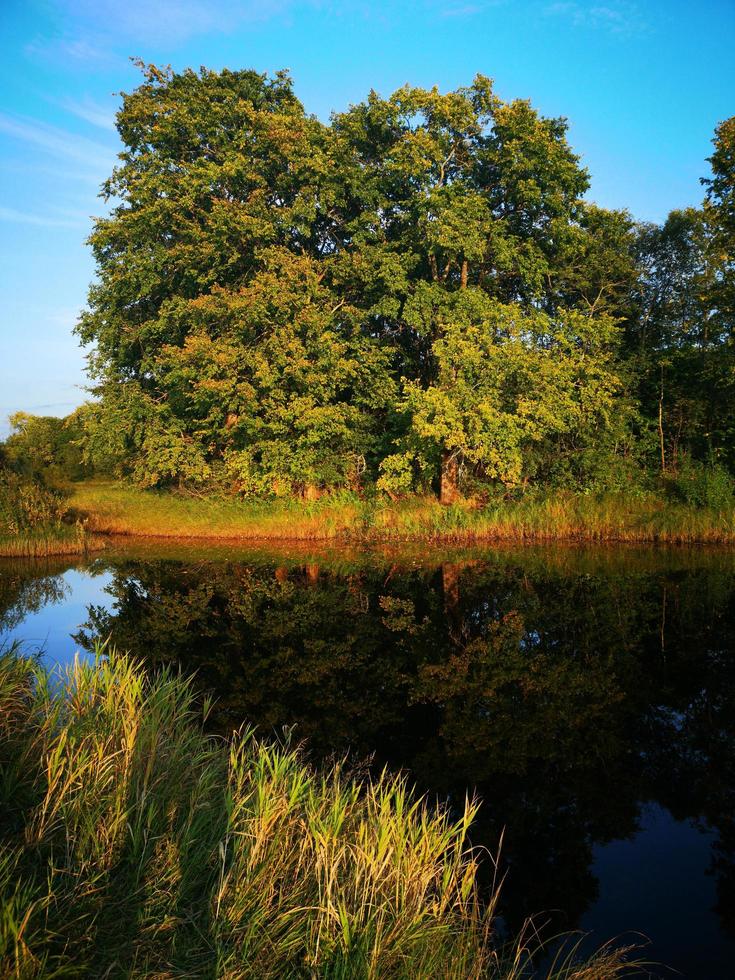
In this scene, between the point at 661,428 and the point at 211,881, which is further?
the point at 661,428

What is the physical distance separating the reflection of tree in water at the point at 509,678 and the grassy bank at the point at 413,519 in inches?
152

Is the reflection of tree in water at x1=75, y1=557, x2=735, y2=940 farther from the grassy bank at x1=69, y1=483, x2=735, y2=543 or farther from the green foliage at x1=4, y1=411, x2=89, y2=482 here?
the green foliage at x1=4, y1=411, x2=89, y2=482

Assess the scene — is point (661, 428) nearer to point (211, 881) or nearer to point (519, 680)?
point (519, 680)

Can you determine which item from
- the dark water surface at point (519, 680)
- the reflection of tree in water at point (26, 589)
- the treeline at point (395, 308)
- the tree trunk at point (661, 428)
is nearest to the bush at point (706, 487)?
the treeline at point (395, 308)

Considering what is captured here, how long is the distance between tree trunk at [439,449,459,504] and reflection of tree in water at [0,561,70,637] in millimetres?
12346

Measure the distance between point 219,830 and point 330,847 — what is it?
910mm

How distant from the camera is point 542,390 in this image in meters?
21.6

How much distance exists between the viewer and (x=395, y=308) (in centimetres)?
2359

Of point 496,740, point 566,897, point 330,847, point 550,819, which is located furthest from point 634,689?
point 330,847

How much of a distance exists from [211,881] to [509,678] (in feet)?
20.7

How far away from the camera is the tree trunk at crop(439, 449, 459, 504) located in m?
23.8

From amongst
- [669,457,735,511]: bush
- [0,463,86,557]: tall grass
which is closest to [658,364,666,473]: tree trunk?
[669,457,735,511]: bush

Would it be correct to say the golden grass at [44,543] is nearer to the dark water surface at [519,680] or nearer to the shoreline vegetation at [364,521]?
the shoreline vegetation at [364,521]

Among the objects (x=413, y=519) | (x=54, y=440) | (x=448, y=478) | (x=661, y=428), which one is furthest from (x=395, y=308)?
(x=54, y=440)
